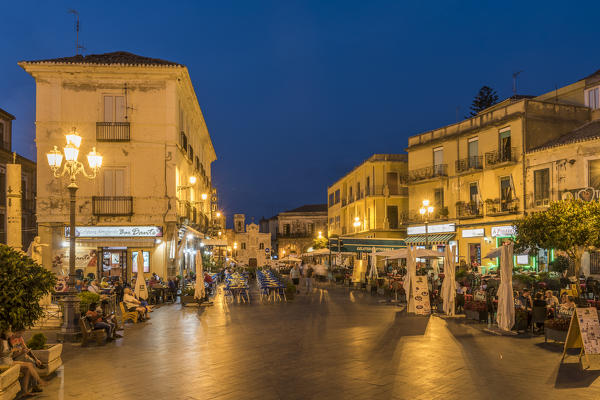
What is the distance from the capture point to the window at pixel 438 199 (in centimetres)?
3716

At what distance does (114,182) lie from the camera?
25766mm

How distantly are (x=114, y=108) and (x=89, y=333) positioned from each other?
17.2 meters

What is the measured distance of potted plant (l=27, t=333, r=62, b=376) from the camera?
8289 mm

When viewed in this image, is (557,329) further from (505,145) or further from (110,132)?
(505,145)

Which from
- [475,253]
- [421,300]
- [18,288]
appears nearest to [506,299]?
[421,300]

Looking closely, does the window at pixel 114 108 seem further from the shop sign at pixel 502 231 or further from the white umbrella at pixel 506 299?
the shop sign at pixel 502 231

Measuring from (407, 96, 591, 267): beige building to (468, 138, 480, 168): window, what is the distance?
0.07 m

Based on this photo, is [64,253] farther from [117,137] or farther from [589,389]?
[589,389]

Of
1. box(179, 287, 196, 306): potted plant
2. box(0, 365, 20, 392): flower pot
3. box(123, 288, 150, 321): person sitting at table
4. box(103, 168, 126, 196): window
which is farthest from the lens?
box(103, 168, 126, 196): window

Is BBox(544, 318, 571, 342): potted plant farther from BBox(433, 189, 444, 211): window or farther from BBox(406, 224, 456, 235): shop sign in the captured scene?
BBox(433, 189, 444, 211): window

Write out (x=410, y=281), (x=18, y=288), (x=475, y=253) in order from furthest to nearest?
(x=475, y=253) < (x=410, y=281) < (x=18, y=288)

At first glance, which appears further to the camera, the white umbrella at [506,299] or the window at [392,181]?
the window at [392,181]

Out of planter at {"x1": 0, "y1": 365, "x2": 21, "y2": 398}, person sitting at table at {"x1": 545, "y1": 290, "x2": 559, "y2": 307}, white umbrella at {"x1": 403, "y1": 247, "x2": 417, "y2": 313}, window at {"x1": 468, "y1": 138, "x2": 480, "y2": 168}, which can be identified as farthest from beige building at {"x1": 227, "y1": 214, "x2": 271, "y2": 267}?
planter at {"x1": 0, "y1": 365, "x2": 21, "y2": 398}

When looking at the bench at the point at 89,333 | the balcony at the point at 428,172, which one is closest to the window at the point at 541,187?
the balcony at the point at 428,172
